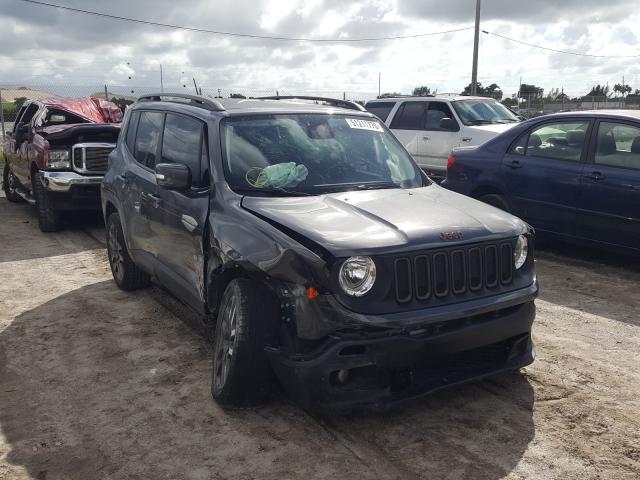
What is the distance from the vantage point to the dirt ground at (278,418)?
129 inches

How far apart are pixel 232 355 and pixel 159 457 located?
66 cm

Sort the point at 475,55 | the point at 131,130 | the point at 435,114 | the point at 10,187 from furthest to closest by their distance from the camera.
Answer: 1. the point at 475,55
2. the point at 10,187
3. the point at 435,114
4. the point at 131,130

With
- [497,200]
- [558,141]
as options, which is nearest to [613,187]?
[558,141]

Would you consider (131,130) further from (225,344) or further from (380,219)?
(380,219)

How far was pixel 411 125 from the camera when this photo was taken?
12562mm

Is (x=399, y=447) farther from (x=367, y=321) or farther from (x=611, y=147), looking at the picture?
(x=611, y=147)

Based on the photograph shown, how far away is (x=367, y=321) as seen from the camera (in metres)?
3.26

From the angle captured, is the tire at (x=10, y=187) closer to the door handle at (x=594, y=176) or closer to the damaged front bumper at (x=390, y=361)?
the door handle at (x=594, y=176)

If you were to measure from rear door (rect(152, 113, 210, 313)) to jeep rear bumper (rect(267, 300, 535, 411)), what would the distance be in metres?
1.17

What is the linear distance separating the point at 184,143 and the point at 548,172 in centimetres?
418

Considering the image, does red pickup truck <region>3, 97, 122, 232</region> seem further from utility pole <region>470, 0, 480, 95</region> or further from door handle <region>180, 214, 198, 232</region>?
utility pole <region>470, 0, 480, 95</region>

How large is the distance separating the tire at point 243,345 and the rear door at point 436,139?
8.60 m

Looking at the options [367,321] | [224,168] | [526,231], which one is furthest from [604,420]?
[224,168]

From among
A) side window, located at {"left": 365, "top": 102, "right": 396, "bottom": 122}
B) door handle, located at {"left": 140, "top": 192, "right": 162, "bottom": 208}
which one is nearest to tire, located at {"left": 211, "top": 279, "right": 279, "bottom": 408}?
door handle, located at {"left": 140, "top": 192, "right": 162, "bottom": 208}
